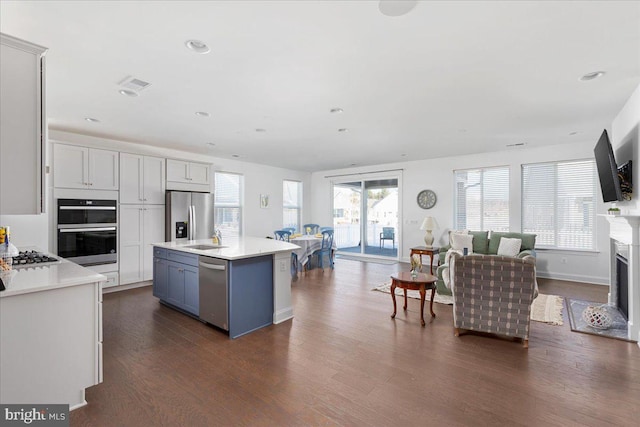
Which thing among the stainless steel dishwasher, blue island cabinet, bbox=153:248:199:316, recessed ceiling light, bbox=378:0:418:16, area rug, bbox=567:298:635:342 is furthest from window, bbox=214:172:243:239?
area rug, bbox=567:298:635:342

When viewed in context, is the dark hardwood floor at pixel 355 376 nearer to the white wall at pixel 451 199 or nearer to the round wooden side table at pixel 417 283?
the round wooden side table at pixel 417 283

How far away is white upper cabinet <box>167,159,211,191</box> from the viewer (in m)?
5.68

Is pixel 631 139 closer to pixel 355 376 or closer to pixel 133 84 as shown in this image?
pixel 355 376

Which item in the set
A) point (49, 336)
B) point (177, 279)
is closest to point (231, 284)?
point (177, 279)

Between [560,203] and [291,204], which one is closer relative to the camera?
[560,203]

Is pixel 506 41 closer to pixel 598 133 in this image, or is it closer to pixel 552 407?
pixel 552 407

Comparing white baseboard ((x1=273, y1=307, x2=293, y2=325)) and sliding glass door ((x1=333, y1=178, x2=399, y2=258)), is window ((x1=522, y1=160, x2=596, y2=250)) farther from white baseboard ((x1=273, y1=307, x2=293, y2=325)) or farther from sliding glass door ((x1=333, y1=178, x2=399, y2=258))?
white baseboard ((x1=273, y1=307, x2=293, y2=325))

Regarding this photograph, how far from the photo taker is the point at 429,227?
681cm

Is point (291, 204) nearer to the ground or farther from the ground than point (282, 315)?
farther from the ground

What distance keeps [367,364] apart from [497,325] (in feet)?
4.88

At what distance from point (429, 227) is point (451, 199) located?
2.97 feet

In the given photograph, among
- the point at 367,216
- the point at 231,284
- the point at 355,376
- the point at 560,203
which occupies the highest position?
the point at 560,203

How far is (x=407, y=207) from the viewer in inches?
305

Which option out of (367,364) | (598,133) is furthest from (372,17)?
(598,133)
